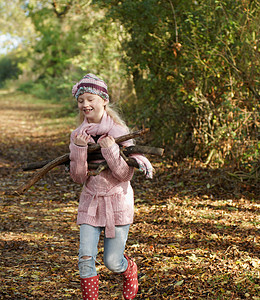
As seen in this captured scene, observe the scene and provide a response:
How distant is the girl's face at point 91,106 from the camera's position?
3178 millimetres

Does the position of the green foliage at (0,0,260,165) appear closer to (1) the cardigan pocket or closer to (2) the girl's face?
(1) the cardigan pocket

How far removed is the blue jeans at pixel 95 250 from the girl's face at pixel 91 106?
0.81 m

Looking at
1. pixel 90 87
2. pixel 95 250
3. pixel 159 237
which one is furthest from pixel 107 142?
pixel 159 237

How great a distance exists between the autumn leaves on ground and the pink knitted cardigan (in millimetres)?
1085

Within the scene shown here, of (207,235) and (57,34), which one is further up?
(57,34)

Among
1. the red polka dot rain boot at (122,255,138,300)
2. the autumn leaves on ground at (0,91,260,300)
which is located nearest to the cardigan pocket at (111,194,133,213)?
the red polka dot rain boot at (122,255,138,300)

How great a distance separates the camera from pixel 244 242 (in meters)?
4.96

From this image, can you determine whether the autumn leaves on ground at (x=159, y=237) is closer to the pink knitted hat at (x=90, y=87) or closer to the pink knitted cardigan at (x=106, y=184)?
the pink knitted cardigan at (x=106, y=184)

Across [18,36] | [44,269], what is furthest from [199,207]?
[18,36]

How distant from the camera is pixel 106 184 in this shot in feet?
10.5

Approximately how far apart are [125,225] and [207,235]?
229 centimetres

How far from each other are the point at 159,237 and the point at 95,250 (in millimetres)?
2285

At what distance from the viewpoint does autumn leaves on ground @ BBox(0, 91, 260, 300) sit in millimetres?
3990

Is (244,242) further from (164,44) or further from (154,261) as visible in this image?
(164,44)
